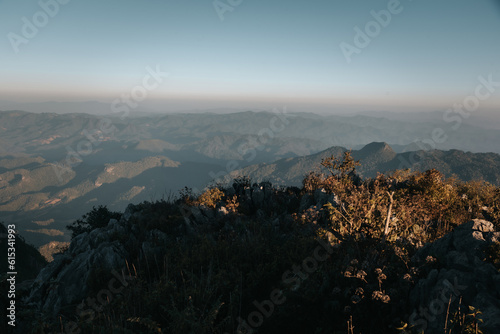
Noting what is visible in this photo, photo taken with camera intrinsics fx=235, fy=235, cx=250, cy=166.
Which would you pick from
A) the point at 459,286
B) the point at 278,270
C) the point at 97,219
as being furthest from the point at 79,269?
the point at 97,219

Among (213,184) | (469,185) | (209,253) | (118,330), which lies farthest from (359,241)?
(213,184)

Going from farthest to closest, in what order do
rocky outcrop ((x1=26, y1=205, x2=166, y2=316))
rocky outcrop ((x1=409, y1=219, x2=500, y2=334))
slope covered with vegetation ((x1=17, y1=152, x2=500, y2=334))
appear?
rocky outcrop ((x1=26, y1=205, x2=166, y2=316)) → slope covered with vegetation ((x1=17, y1=152, x2=500, y2=334)) → rocky outcrop ((x1=409, y1=219, x2=500, y2=334))

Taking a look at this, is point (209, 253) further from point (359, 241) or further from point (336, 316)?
point (359, 241)

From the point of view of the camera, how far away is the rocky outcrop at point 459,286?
3.97m

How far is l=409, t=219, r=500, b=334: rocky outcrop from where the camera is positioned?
13.0ft

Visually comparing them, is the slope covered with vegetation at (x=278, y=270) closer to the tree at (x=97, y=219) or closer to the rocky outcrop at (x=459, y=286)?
the rocky outcrop at (x=459, y=286)

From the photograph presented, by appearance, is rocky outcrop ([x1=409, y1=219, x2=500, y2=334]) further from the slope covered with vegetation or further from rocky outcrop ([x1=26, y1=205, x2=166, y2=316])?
rocky outcrop ([x1=26, y1=205, x2=166, y2=316])

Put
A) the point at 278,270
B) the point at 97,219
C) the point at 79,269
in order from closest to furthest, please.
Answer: the point at 278,270 < the point at 79,269 < the point at 97,219

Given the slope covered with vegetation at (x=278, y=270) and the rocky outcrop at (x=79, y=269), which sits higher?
the slope covered with vegetation at (x=278, y=270)

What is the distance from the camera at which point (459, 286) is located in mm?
4387

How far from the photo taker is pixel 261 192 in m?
16.3

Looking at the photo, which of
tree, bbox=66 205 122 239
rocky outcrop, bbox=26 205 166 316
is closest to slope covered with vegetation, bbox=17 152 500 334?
rocky outcrop, bbox=26 205 166 316

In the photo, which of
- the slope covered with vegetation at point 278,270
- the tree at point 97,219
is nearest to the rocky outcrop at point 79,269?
the slope covered with vegetation at point 278,270

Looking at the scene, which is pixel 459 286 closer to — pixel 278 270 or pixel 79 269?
pixel 278 270
